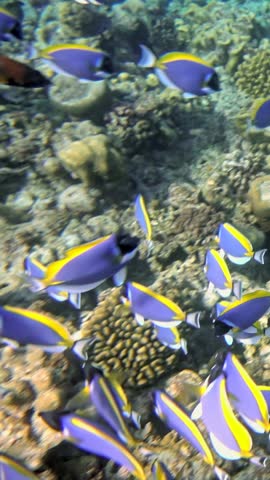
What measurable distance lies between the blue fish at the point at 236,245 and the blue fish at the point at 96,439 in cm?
190

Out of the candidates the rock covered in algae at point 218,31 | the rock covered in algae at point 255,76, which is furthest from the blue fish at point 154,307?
the rock covered in algae at point 218,31

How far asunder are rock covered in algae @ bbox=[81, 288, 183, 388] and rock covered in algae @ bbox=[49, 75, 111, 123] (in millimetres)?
3413

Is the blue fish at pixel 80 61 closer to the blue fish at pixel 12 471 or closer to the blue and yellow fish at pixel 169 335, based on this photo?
the blue and yellow fish at pixel 169 335

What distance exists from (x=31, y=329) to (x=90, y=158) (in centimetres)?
319

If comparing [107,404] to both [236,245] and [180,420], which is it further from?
[236,245]

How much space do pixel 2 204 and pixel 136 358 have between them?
275 cm

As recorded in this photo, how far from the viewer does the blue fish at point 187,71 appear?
11.9 feet

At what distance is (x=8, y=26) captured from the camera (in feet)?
11.7

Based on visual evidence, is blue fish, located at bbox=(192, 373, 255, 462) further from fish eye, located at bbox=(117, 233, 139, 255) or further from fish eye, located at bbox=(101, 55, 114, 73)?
fish eye, located at bbox=(101, 55, 114, 73)

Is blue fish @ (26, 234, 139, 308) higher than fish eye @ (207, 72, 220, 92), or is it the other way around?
fish eye @ (207, 72, 220, 92)

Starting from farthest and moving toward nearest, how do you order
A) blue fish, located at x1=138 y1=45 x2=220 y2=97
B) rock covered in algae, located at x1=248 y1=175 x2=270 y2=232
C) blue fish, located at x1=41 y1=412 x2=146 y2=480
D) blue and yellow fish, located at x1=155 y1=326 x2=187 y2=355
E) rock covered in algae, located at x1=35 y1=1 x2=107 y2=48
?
1. rock covered in algae, located at x1=35 y1=1 x2=107 y2=48
2. rock covered in algae, located at x1=248 y1=175 x2=270 y2=232
3. blue fish, located at x1=138 y1=45 x2=220 y2=97
4. blue and yellow fish, located at x1=155 y1=326 x2=187 y2=355
5. blue fish, located at x1=41 y1=412 x2=146 y2=480

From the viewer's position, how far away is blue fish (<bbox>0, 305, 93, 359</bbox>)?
7.42 ft

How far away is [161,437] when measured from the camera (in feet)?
11.6

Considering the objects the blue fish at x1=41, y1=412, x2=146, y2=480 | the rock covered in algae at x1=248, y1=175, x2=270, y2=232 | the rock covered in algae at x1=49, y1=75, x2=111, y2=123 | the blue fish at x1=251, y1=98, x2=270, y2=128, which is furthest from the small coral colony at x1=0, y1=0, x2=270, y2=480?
the rock covered in algae at x1=49, y1=75, x2=111, y2=123
